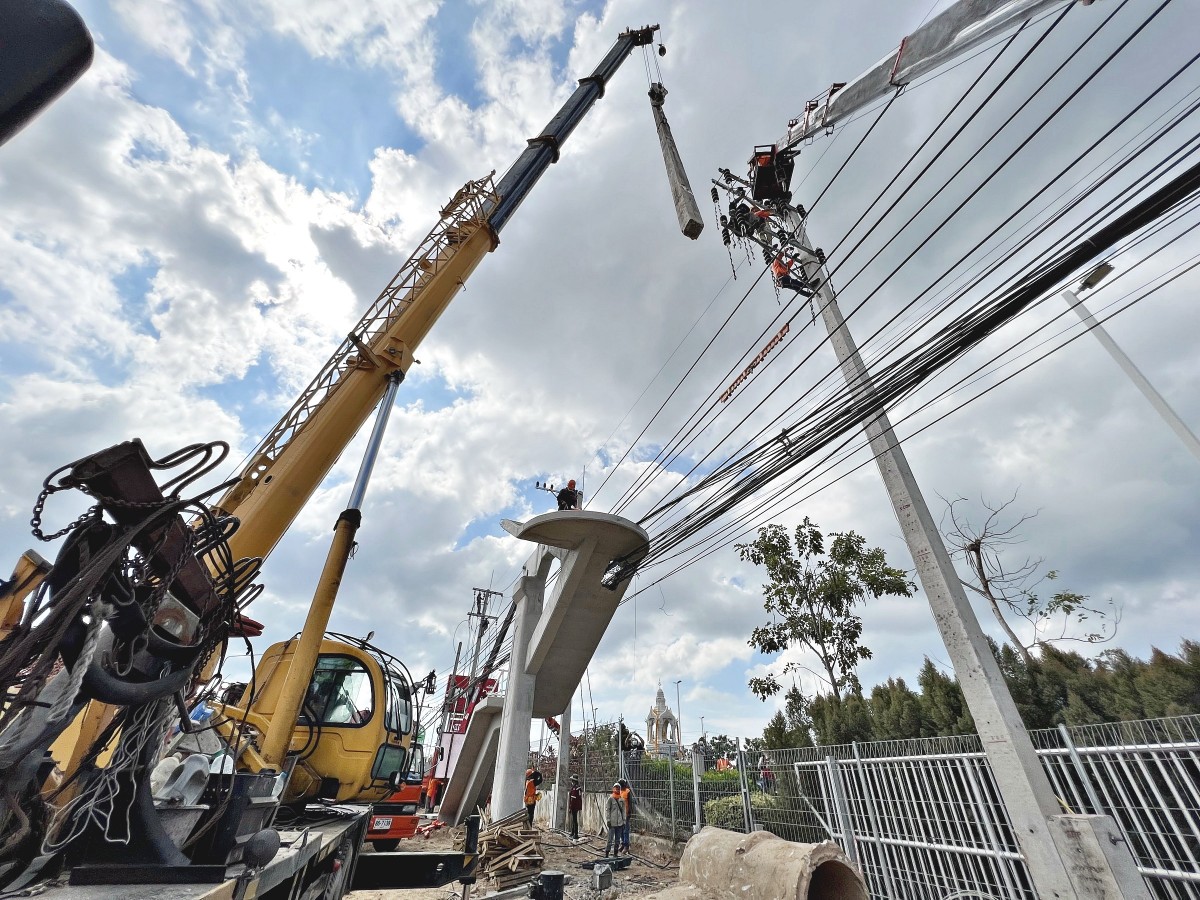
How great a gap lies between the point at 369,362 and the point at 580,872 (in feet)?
33.5

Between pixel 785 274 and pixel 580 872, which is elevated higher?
pixel 785 274

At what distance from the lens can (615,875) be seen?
10031mm

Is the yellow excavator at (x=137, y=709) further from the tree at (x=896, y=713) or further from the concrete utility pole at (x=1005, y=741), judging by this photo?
the tree at (x=896, y=713)

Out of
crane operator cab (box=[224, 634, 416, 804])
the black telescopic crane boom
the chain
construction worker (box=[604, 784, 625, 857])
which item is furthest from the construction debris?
the black telescopic crane boom

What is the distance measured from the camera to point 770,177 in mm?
9531

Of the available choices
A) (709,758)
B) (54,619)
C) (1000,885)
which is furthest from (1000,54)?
(709,758)

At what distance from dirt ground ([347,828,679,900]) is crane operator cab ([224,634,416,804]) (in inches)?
61.3

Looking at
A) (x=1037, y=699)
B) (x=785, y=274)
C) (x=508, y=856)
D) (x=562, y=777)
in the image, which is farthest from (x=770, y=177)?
(x=562, y=777)

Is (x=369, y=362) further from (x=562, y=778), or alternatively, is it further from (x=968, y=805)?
(x=562, y=778)

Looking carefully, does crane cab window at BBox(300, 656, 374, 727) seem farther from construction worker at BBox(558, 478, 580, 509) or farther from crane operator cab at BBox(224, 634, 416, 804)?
construction worker at BBox(558, 478, 580, 509)

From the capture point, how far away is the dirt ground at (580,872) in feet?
28.7

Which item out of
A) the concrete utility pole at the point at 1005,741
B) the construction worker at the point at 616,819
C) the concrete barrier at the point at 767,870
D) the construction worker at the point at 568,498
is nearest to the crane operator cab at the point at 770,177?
the concrete utility pole at the point at 1005,741

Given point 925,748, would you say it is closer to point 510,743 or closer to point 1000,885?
point 1000,885

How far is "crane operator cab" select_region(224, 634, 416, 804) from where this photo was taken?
6138 millimetres
